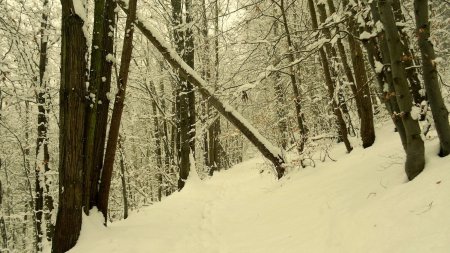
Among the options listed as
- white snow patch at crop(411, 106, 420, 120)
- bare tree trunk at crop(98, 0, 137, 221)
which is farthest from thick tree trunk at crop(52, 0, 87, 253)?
white snow patch at crop(411, 106, 420, 120)

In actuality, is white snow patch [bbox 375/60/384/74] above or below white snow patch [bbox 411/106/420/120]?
above

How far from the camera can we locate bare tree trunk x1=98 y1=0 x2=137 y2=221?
578 cm

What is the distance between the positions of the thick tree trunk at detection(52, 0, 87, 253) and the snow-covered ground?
0.30 metres

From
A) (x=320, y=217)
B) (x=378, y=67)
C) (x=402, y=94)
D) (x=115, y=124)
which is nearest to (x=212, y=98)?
(x=115, y=124)

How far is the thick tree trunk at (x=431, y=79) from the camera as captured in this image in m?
3.67

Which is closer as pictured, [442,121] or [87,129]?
[442,121]

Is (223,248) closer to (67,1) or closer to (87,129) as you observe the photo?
(87,129)

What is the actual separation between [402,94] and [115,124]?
4.20 metres

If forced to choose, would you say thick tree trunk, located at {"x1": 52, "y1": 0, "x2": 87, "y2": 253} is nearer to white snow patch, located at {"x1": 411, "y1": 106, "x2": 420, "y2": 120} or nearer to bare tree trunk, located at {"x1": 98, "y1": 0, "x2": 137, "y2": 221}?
bare tree trunk, located at {"x1": 98, "y1": 0, "x2": 137, "y2": 221}

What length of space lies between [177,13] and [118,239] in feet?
27.0

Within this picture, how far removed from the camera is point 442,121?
12.0 feet

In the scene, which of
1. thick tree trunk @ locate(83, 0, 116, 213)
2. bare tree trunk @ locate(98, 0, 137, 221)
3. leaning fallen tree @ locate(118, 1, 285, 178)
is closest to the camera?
thick tree trunk @ locate(83, 0, 116, 213)

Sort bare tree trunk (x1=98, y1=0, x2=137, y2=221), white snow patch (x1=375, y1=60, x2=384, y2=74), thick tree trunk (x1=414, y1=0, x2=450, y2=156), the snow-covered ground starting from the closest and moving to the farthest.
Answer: the snow-covered ground
thick tree trunk (x1=414, y1=0, x2=450, y2=156)
white snow patch (x1=375, y1=60, x2=384, y2=74)
bare tree trunk (x1=98, y1=0, x2=137, y2=221)

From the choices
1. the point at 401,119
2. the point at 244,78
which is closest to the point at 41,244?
the point at 244,78
